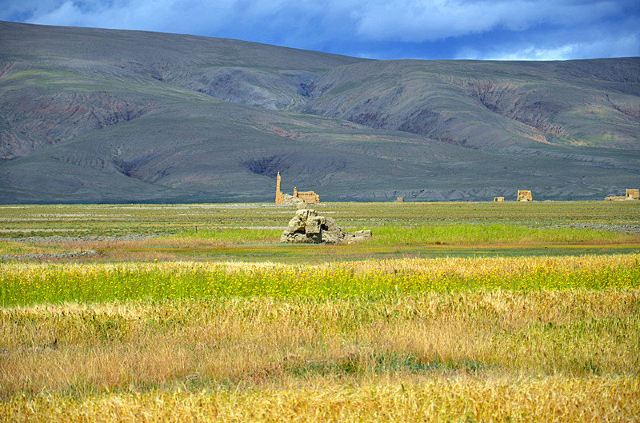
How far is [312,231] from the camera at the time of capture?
5262 centimetres

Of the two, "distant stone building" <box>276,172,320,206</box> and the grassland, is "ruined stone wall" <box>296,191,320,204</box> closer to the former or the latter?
"distant stone building" <box>276,172,320,206</box>

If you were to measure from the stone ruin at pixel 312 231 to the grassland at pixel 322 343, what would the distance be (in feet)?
69.3

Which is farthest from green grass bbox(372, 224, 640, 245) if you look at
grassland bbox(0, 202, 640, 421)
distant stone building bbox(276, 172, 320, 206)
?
distant stone building bbox(276, 172, 320, 206)

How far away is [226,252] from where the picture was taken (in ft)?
152

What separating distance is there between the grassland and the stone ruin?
2112 cm

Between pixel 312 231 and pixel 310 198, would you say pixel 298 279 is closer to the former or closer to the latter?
pixel 312 231

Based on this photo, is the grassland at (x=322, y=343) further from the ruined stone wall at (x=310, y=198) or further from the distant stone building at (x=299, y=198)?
the distant stone building at (x=299, y=198)

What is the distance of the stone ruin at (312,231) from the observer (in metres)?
52.6

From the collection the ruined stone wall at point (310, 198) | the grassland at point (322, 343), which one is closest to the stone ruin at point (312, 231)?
the grassland at point (322, 343)

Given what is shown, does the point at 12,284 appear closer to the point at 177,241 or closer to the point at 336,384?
the point at 336,384

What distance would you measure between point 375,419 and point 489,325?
26.7 ft

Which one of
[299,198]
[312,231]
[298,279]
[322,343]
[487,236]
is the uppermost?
[322,343]

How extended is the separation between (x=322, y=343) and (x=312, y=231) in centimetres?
3633

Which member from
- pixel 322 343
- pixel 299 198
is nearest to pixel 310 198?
pixel 299 198
